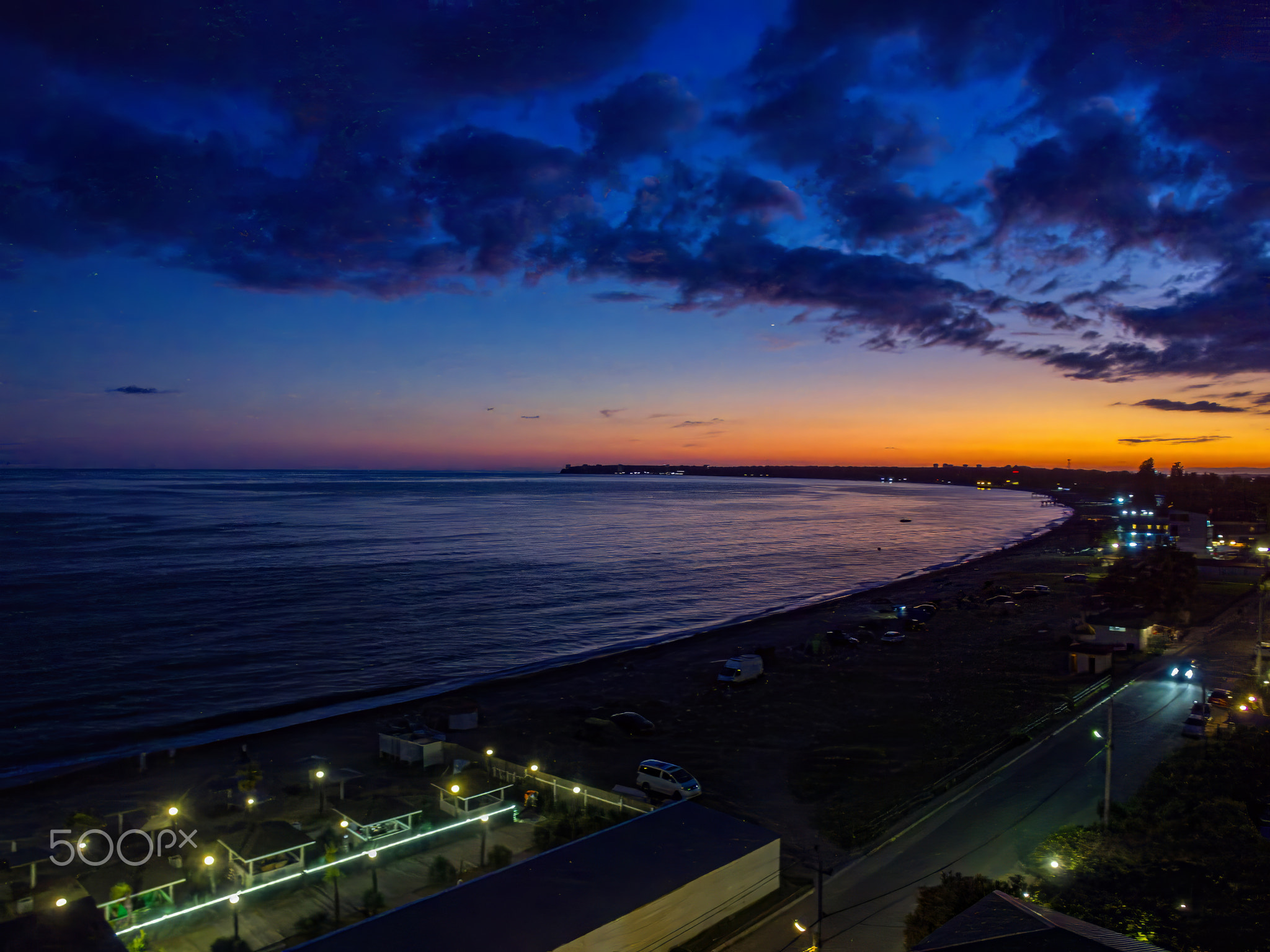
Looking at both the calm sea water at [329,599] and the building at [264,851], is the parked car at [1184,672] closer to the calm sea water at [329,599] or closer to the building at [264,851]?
the calm sea water at [329,599]

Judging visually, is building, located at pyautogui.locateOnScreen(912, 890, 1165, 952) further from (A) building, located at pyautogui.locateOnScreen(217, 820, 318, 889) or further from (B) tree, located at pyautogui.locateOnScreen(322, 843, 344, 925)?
(A) building, located at pyautogui.locateOnScreen(217, 820, 318, 889)

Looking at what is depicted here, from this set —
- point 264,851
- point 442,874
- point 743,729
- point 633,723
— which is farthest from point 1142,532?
point 264,851

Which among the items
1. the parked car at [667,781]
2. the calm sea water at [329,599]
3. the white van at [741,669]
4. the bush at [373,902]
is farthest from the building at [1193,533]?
the bush at [373,902]

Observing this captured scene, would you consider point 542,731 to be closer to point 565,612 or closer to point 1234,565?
point 565,612

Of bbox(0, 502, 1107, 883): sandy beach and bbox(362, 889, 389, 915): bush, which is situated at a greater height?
bbox(362, 889, 389, 915): bush

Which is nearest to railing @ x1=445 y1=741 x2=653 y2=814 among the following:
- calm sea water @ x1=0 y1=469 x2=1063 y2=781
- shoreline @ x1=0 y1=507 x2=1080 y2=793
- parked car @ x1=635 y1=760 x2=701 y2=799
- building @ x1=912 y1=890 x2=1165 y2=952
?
parked car @ x1=635 y1=760 x2=701 y2=799

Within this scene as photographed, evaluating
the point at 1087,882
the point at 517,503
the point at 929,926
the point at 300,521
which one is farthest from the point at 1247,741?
the point at 517,503
